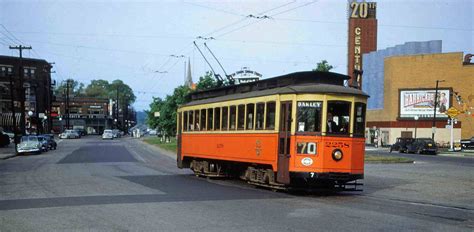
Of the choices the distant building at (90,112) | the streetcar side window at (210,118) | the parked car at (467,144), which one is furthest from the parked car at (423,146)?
the distant building at (90,112)

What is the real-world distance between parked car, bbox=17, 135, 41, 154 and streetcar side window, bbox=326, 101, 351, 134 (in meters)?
34.9

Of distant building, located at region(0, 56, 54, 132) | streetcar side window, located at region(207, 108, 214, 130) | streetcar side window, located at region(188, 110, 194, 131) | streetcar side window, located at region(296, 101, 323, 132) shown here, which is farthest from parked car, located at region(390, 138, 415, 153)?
distant building, located at region(0, 56, 54, 132)

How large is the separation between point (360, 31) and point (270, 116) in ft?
213

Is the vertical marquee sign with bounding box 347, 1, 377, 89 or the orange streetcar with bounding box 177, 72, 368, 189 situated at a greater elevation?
the vertical marquee sign with bounding box 347, 1, 377, 89

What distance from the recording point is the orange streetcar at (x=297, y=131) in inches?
586

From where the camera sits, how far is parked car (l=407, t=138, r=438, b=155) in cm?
5256

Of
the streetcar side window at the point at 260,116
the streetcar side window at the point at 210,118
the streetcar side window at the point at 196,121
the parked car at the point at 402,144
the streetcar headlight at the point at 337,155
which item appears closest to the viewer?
the streetcar headlight at the point at 337,155

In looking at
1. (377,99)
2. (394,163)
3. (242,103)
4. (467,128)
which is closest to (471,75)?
(467,128)

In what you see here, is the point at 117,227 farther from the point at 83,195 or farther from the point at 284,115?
the point at 284,115

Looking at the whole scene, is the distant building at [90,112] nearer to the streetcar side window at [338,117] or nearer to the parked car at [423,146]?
the parked car at [423,146]

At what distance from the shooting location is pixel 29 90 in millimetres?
97688

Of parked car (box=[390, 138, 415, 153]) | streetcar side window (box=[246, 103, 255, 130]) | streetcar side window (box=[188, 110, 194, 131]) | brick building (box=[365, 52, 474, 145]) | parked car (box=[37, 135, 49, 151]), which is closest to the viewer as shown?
streetcar side window (box=[246, 103, 255, 130])

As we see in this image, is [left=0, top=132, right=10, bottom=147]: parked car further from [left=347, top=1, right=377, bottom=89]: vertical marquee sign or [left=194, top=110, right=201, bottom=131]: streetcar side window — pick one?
[left=347, top=1, right=377, bottom=89]: vertical marquee sign

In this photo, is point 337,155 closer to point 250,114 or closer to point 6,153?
point 250,114
